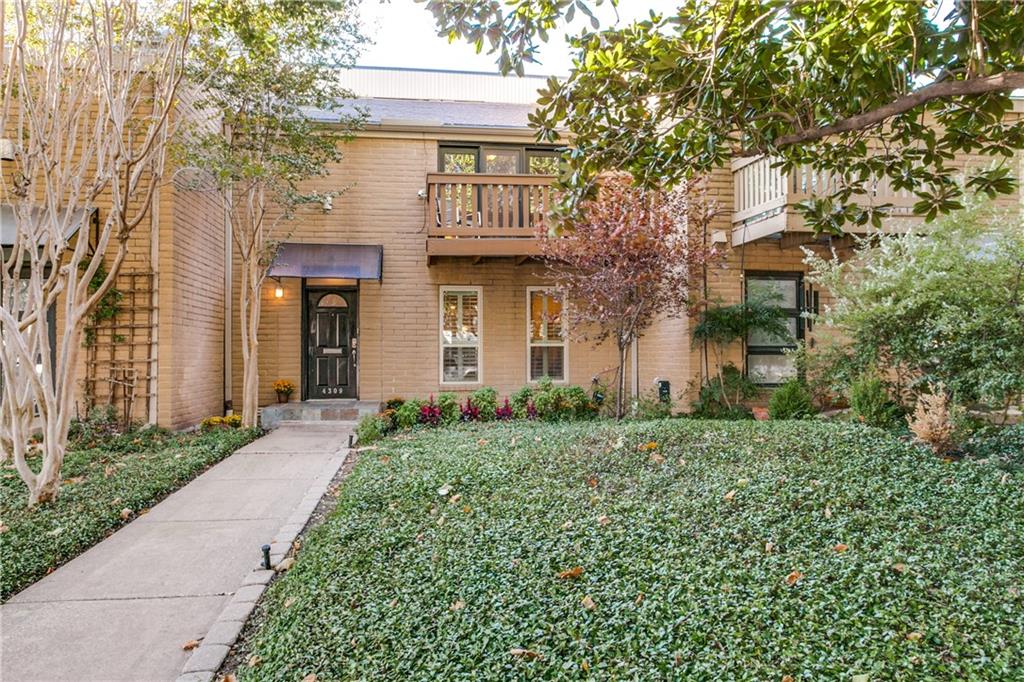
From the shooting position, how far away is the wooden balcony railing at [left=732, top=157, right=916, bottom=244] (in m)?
8.12

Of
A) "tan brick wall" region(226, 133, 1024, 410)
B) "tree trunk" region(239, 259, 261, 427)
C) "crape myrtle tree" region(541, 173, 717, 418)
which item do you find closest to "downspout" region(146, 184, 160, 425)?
"tree trunk" region(239, 259, 261, 427)

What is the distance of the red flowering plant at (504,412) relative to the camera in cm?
899

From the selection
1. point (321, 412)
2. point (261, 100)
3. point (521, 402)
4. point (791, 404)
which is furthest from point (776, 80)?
point (321, 412)

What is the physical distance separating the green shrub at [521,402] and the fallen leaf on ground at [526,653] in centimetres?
636

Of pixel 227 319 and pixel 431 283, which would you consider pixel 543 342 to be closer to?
pixel 431 283

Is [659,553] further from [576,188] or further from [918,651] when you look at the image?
[576,188]

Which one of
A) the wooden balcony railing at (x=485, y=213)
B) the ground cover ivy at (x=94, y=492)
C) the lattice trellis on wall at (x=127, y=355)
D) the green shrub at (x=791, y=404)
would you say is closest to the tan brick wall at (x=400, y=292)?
the wooden balcony railing at (x=485, y=213)

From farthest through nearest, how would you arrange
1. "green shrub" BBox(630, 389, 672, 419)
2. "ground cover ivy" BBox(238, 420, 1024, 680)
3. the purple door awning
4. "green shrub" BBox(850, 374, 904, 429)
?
the purple door awning
"green shrub" BBox(630, 389, 672, 419)
"green shrub" BBox(850, 374, 904, 429)
"ground cover ivy" BBox(238, 420, 1024, 680)

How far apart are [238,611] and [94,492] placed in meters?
3.10

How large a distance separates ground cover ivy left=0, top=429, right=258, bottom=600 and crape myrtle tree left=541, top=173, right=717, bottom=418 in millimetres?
5234

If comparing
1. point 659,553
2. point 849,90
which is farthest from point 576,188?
point 659,553

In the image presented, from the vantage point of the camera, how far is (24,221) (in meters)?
5.61

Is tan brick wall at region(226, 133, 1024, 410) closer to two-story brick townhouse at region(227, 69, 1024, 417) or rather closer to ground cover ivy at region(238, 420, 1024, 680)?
two-story brick townhouse at region(227, 69, 1024, 417)

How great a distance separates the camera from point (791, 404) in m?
7.71
